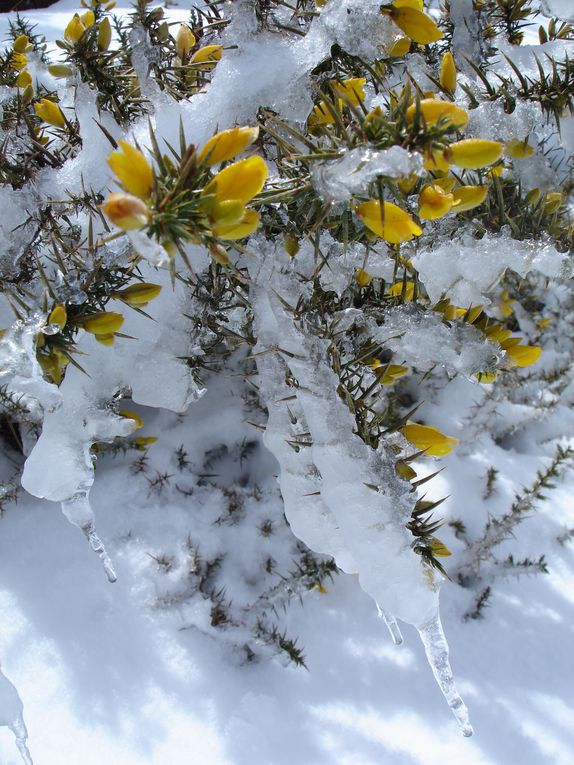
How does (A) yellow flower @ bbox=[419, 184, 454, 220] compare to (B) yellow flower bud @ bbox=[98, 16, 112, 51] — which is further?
(B) yellow flower bud @ bbox=[98, 16, 112, 51]

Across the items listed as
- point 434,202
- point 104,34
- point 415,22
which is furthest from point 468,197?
point 104,34

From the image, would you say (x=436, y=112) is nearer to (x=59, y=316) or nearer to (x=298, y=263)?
(x=298, y=263)

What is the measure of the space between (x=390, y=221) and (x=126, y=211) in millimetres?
334

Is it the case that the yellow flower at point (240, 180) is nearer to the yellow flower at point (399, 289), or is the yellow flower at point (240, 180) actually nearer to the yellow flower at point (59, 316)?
the yellow flower at point (59, 316)

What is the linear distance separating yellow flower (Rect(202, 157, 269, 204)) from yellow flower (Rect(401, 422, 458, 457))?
54 centimetres

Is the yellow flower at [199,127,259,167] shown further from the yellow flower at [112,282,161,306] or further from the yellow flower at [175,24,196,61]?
the yellow flower at [175,24,196,61]

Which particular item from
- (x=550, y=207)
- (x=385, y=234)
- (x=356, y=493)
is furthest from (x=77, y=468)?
(x=550, y=207)

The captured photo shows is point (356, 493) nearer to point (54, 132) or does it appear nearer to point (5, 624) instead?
point (54, 132)

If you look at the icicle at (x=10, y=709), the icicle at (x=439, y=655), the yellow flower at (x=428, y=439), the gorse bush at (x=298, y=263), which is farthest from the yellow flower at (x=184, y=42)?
the icicle at (x=10, y=709)

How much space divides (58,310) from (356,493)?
504 millimetres

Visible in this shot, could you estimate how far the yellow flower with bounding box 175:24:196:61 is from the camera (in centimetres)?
108

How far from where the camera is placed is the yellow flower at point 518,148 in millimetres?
916

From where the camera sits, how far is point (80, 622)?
1.61m

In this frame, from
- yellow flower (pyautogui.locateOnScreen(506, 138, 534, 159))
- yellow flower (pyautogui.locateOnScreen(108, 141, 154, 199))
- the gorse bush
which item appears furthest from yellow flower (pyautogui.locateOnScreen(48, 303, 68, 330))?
yellow flower (pyautogui.locateOnScreen(506, 138, 534, 159))
